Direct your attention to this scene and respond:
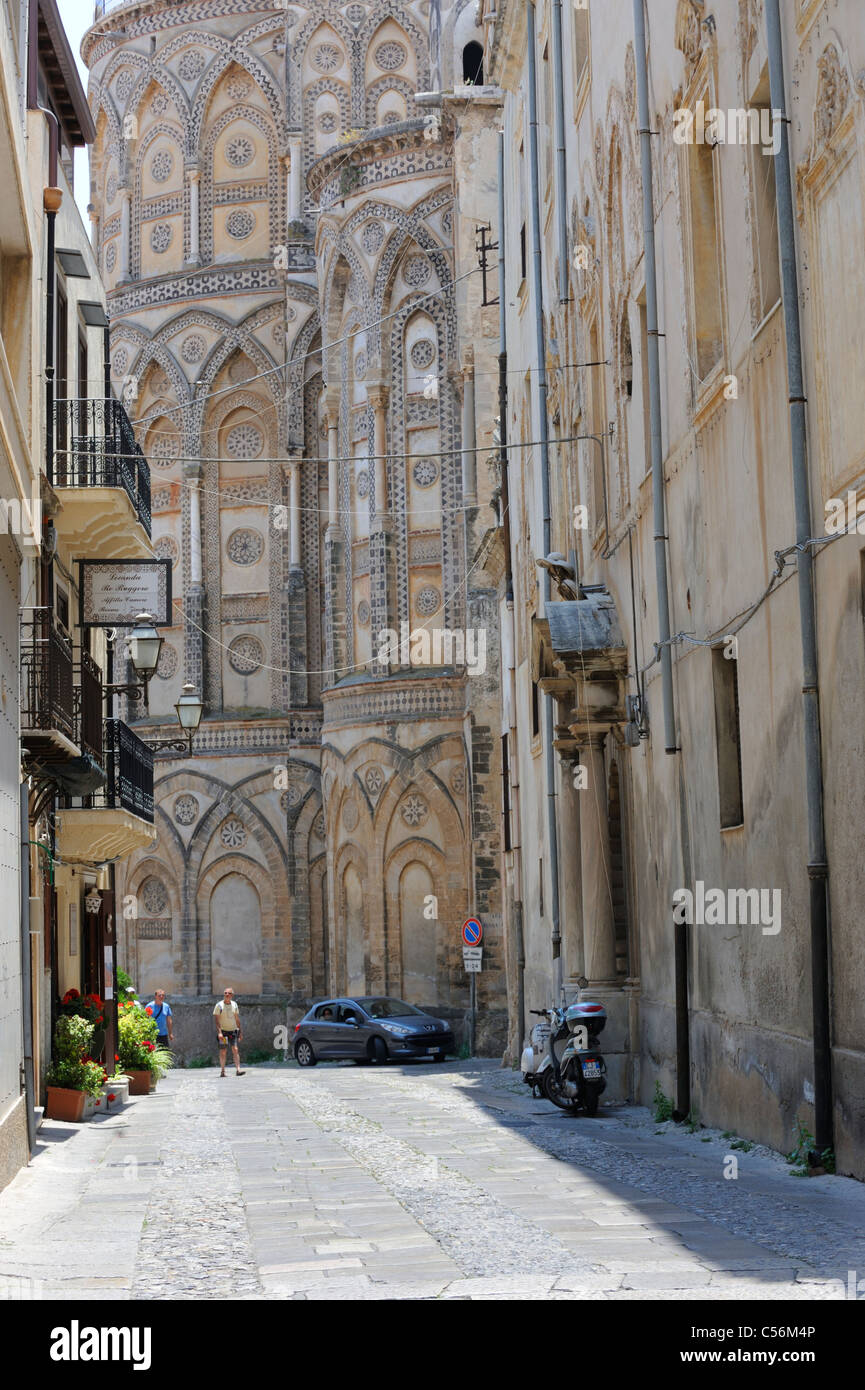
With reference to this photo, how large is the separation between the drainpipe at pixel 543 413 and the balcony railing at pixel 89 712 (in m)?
5.60

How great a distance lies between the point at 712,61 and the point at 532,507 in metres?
A: 12.7

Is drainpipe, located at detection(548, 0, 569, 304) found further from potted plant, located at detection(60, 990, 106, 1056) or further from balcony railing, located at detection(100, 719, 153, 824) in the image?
potted plant, located at detection(60, 990, 106, 1056)

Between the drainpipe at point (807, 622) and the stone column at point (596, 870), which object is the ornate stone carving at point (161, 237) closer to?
the stone column at point (596, 870)

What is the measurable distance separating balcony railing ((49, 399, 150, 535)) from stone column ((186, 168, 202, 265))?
87.0ft

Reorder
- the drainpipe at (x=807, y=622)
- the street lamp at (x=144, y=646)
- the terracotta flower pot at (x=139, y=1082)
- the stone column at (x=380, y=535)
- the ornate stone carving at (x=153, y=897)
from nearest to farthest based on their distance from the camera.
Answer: the drainpipe at (x=807, y=622)
the street lamp at (x=144, y=646)
the terracotta flower pot at (x=139, y=1082)
the stone column at (x=380, y=535)
the ornate stone carving at (x=153, y=897)

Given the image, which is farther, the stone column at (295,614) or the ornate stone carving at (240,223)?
the ornate stone carving at (240,223)

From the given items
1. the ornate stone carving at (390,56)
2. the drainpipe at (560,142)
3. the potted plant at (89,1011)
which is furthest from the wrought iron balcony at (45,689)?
the ornate stone carving at (390,56)

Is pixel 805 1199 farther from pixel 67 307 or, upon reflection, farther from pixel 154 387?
pixel 154 387

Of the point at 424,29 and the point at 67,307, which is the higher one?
the point at 424,29

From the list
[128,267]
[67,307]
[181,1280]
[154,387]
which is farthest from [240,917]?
[181,1280]

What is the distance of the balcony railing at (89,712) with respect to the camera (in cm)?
1789

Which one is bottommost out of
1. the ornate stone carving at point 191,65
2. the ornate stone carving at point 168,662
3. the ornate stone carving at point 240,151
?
the ornate stone carving at point 168,662

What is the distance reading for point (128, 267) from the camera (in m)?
47.0

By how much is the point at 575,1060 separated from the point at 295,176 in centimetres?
3345
